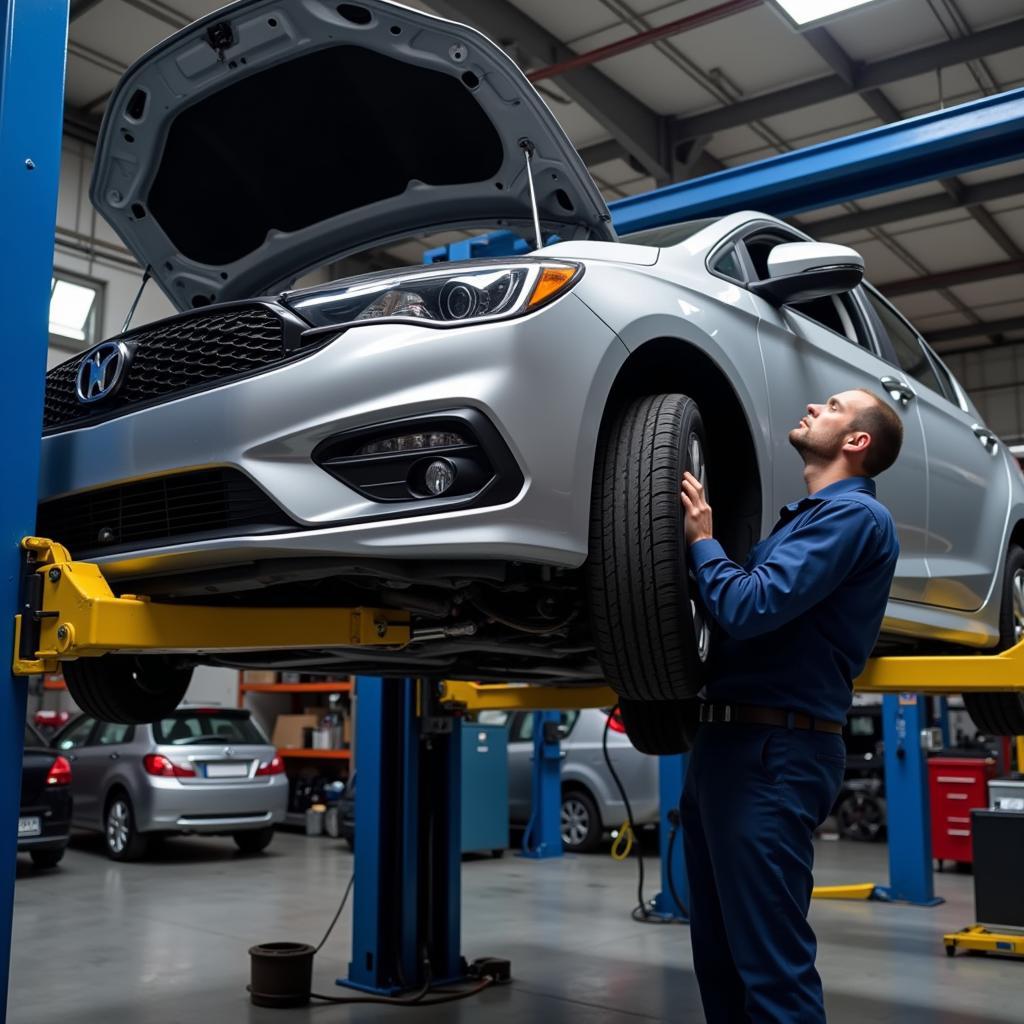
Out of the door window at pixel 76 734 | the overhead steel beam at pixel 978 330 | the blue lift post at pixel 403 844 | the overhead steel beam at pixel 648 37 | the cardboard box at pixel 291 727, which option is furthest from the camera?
the overhead steel beam at pixel 978 330

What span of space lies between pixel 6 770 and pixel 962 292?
50.9ft

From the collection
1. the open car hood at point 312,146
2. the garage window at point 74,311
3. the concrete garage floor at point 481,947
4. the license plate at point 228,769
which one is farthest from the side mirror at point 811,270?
the garage window at point 74,311

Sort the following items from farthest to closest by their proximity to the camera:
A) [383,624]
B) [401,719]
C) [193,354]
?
[401,719] → [383,624] → [193,354]

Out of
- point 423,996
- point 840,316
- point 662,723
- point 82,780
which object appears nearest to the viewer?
point 662,723

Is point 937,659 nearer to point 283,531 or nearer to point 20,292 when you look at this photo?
point 283,531

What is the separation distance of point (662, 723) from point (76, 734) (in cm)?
826

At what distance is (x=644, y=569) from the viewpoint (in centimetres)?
215

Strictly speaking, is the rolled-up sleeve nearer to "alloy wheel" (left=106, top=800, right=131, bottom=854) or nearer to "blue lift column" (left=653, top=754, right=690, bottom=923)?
"blue lift column" (left=653, top=754, right=690, bottom=923)

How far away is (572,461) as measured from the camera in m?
2.10

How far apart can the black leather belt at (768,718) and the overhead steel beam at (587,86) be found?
6940 millimetres

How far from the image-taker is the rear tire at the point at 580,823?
32.4 feet

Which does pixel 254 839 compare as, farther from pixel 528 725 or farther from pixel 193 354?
pixel 193 354

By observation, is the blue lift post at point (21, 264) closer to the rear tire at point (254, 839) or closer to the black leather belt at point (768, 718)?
the black leather belt at point (768, 718)

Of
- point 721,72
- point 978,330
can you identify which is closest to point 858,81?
point 721,72
